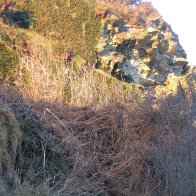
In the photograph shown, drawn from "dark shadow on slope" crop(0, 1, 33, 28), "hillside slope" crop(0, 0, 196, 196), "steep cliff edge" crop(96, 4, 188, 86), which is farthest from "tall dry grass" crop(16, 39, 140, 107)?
"steep cliff edge" crop(96, 4, 188, 86)

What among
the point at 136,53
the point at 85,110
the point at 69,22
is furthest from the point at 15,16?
the point at 85,110

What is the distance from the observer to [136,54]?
20375 mm

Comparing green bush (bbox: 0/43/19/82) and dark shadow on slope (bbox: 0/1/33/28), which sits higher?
dark shadow on slope (bbox: 0/1/33/28)

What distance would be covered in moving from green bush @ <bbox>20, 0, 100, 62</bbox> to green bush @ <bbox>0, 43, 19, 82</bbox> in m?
3.91

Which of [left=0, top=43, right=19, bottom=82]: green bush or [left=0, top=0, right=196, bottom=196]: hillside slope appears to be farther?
[left=0, top=43, right=19, bottom=82]: green bush

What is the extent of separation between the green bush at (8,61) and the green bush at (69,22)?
391 centimetres

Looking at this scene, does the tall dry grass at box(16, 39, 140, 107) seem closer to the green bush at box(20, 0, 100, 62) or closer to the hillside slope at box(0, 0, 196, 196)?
the hillside slope at box(0, 0, 196, 196)

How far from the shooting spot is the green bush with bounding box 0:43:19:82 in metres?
13.9

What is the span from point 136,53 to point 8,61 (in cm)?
776

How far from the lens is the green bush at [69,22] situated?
1823 cm

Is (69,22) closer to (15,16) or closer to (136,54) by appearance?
(15,16)

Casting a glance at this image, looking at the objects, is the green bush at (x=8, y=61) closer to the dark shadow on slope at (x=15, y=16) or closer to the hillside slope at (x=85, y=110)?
the hillside slope at (x=85, y=110)

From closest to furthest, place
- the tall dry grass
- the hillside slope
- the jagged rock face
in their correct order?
the hillside slope, the tall dry grass, the jagged rock face

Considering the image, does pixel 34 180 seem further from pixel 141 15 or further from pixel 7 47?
pixel 141 15
